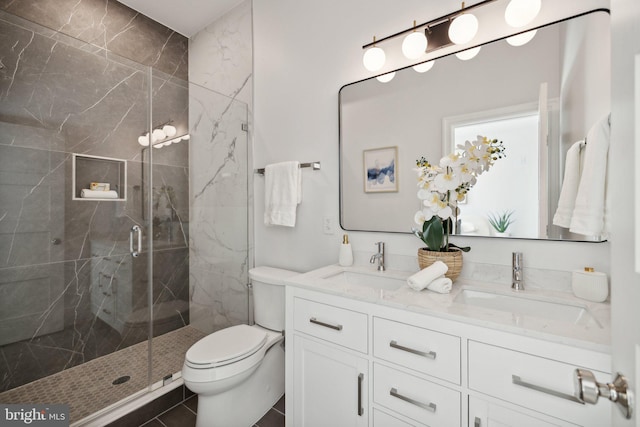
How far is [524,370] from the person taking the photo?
0.83 meters

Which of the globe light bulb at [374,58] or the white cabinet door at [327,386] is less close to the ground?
the globe light bulb at [374,58]

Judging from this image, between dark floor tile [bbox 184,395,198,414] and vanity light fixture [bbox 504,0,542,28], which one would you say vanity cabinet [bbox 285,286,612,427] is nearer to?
dark floor tile [bbox 184,395,198,414]

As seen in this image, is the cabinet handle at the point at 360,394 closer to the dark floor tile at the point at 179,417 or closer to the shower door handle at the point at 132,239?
the dark floor tile at the point at 179,417

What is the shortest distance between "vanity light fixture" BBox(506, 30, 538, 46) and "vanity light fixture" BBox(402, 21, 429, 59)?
358 millimetres

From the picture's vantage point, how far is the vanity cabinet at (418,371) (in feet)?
2.60

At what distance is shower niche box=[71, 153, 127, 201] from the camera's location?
5.87 ft

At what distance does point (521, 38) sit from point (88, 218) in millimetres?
2498

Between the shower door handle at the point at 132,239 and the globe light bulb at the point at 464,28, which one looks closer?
the globe light bulb at the point at 464,28

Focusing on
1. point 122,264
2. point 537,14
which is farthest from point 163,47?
point 537,14

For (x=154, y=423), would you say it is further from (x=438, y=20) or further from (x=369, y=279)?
(x=438, y=20)

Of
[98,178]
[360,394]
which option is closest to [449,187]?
[360,394]

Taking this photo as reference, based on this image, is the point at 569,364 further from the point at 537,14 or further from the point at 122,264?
the point at 122,264

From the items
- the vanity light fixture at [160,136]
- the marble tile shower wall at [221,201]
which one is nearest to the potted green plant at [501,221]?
the marble tile shower wall at [221,201]

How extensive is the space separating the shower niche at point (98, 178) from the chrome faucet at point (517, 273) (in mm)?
2206
